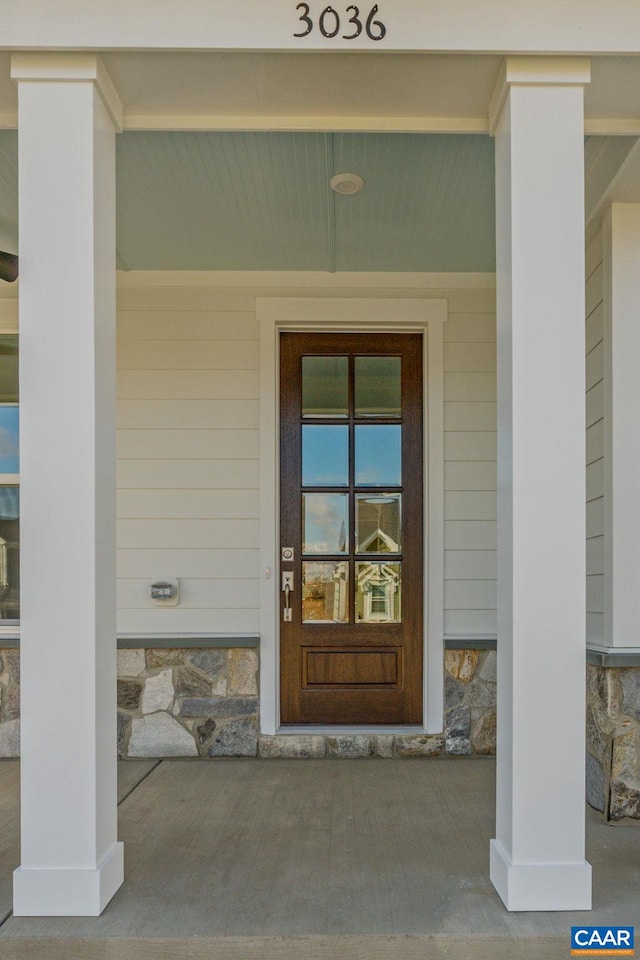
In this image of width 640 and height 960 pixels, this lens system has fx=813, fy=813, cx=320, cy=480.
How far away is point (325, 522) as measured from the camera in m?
4.37

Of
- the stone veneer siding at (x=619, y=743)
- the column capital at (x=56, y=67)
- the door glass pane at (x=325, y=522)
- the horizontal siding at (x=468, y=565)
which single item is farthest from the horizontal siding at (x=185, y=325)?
the stone veneer siding at (x=619, y=743)

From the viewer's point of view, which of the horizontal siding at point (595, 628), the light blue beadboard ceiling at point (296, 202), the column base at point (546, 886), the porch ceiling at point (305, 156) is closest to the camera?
the column base at point (546, 886)

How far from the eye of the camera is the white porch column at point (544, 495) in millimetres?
2391

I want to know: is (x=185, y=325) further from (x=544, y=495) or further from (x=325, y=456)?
(x=544, y=495)

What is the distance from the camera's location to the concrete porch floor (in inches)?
88.7

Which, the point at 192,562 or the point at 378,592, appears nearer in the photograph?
the point at 192,562

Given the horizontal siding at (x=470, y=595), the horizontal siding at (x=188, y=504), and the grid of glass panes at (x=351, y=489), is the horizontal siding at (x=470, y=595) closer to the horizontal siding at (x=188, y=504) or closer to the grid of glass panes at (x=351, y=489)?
the grid of glass panes at (x=351, y=489)

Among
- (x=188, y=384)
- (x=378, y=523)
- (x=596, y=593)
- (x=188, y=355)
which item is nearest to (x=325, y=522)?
(x=378, y=523)

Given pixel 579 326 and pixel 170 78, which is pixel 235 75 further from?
pixel 579 326

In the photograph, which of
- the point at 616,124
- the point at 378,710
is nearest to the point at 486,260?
the point at 616,124

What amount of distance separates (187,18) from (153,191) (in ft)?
3.64

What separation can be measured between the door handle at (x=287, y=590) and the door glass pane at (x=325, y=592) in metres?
0.07

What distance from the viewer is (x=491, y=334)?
4332 mm

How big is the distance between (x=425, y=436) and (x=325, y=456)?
1.79 ft
